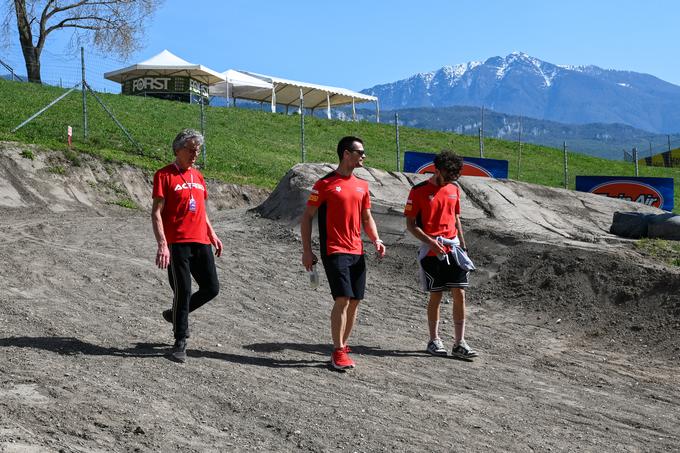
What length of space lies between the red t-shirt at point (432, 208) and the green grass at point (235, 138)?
1220cm

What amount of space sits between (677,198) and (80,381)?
26872 mm

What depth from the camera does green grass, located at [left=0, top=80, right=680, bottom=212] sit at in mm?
20156

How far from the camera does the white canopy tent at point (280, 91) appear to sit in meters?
46.6

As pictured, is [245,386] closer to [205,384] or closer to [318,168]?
[205,384]

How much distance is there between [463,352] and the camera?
7.79 m

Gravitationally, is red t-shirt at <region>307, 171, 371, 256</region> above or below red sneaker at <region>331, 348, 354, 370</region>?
above

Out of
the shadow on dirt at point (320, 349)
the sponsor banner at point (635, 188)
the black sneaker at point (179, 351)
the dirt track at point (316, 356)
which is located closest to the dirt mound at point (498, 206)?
the dirt track at point (316, 356)

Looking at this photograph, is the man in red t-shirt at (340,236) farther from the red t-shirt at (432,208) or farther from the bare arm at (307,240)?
the red t-shirt at (432,208)

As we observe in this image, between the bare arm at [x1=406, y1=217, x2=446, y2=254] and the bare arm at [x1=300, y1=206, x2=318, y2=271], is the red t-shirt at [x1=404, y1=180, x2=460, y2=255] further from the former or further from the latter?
the bare arm at [x1=300, y1=206, x2=318, y2=271]

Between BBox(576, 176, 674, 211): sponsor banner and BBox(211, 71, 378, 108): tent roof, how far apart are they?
98.1 ft

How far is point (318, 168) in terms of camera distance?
15.2m

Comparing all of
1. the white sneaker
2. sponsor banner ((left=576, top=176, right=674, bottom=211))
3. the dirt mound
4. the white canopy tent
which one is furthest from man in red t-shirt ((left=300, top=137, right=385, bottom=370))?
the white canopy tent

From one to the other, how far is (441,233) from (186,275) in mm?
2393

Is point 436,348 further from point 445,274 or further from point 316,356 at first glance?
point 316,356
